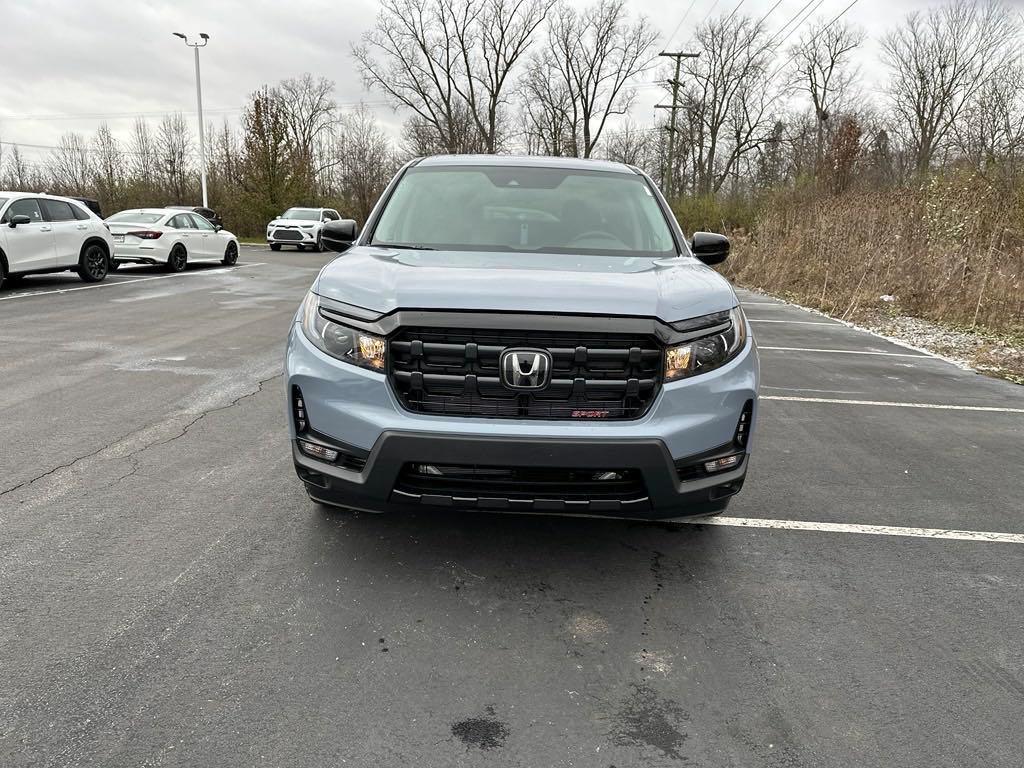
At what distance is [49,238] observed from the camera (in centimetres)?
1318

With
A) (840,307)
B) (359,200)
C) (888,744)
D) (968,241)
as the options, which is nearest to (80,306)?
(888,744)

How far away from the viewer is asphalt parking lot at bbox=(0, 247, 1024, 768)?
2.20 metres

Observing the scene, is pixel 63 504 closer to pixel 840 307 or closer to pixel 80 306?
pixel 80 306

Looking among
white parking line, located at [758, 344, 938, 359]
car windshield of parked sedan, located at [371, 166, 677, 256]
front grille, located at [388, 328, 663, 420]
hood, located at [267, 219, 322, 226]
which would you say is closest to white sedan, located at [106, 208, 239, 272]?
hood, located at [267, 219, 322, 226]

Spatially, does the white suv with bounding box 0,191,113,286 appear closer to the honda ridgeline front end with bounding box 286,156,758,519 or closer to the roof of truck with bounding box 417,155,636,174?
the roof of truck with bounding box 417,155,636,174

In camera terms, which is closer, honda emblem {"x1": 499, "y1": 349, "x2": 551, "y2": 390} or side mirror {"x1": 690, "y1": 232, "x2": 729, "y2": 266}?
honda emblem {"x1": 499, "y1": 349, "x2": 551, "y2": 390}

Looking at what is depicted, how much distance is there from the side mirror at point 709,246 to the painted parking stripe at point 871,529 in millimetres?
1546

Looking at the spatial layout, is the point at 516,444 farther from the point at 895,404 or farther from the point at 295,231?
the point at 295,231

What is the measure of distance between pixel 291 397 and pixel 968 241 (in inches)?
567

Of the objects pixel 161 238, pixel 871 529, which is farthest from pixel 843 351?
pixel 161 238

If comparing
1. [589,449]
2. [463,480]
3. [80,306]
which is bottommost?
[80,306]

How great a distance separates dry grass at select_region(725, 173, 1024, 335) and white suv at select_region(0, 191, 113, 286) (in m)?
14.2

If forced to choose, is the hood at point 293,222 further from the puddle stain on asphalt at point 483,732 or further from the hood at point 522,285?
the puddle stain on asphalt at point 483,732

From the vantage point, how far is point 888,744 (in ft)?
7.27
